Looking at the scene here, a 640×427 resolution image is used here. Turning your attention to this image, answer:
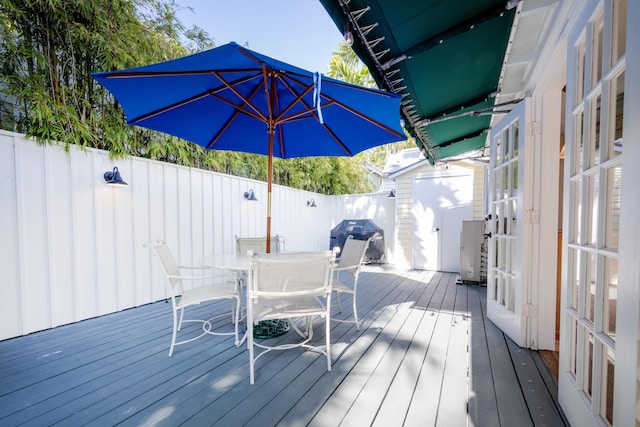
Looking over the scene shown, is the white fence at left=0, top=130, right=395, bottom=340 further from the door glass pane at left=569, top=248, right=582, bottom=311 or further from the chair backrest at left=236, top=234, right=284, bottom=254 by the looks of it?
the door glass pane at left=569, top=248, right=582, bottom=311

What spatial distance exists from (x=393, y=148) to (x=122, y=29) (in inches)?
584

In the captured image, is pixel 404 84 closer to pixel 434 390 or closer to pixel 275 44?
pixel 434 390

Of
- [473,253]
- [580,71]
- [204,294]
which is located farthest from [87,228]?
[473,253]

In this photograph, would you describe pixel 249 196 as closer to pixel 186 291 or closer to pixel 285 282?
pixel 186 291

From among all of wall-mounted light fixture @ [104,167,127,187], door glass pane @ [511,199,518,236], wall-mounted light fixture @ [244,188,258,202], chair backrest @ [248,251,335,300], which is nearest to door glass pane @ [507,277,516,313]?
door glass pane @ [511,199,518,236]

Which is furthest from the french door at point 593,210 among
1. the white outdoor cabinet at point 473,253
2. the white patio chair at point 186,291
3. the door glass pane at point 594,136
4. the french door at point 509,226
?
the white outdoor cabinet at point 473,253

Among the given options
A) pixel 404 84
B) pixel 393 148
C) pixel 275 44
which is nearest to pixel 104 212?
pixel 404 84

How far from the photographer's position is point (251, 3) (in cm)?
495

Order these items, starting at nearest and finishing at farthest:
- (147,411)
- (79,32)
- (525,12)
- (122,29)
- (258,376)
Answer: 1. (147,411)
2. (525,12)
3. (258,376)
4. (79,32)
5. (122,29)

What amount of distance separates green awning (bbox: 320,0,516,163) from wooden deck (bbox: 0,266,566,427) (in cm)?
220

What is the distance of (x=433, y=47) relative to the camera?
1823mm

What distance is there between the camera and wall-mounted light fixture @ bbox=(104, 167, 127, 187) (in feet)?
9.65

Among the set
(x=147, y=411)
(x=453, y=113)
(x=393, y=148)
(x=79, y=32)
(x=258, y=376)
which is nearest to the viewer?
(x=147, y=411)

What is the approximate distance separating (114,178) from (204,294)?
5.71 ft
